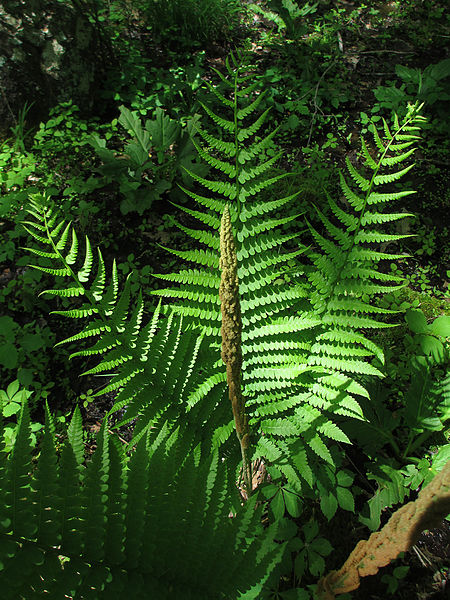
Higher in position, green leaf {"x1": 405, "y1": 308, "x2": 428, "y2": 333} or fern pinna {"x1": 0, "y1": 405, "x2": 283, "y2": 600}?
green leaf {"x1": 405, "y1": 308, "x2": 428, "y2": 333}

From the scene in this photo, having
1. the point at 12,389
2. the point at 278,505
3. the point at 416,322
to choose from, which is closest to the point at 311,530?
the point at 278,505

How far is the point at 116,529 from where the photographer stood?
1034 millimetres

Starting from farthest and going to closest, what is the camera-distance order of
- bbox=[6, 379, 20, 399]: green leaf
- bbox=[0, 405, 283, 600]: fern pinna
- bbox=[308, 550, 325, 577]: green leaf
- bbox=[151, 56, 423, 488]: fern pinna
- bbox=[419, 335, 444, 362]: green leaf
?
bbox=[6, 379, 20, 399]: green leaf → bbox=[419, 335, 444, 362]: green leaf → bbox=[151, 56, 423, 488]: fern pinna → bbox=[308, 550, 325, 577]: green leaf → bbox=[0, 405, 283, 600]: fern pinna

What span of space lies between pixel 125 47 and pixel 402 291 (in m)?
4.16

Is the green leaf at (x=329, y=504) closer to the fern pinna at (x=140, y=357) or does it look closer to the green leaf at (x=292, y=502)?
the green leaf at (x=292, y=502)

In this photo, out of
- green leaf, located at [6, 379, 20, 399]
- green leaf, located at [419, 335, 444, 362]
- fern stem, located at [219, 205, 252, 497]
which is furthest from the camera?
green leaf, located at [6, 379, 20, 399]

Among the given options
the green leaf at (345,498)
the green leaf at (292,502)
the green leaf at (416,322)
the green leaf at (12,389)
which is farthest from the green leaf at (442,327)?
the green leaf at (12,389)

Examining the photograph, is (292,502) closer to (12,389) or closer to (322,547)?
(322,547)

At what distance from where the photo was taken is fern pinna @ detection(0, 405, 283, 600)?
0.92 meters

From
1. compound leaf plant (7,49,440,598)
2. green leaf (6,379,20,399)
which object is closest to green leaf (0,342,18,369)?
green leaf (6,379,20,399)

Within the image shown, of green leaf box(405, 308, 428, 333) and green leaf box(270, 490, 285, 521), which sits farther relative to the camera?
green leaf box(405, 308, 428, 333)

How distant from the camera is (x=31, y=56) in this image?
3771 millimetres

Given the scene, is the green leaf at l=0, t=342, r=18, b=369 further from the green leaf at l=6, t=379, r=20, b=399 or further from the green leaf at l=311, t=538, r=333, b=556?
the green leaf at l=311, t=538, r=333, b=556

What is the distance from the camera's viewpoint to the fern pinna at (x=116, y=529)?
3.03ft
